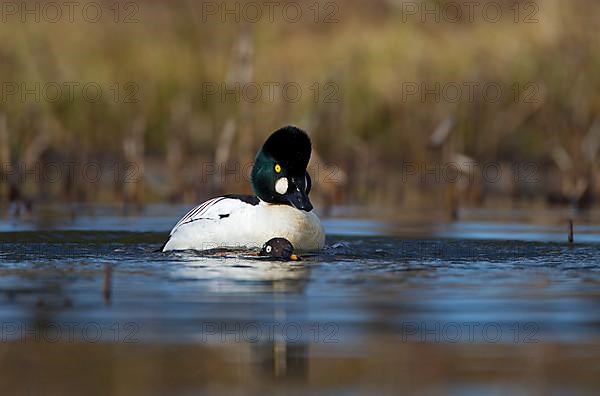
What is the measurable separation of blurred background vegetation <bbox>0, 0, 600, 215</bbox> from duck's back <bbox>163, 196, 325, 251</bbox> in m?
4.68

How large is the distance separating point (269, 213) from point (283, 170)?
37 cm

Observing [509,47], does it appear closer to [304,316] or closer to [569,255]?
[569,255]

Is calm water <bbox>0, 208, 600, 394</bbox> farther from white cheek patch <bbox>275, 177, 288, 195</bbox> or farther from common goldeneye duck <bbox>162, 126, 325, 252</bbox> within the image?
white cheek patch <bbox>275, 177, 288, 195</bbox>

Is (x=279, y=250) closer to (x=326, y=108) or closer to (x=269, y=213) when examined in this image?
(x=269, y=213)

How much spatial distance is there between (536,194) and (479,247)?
6513mm

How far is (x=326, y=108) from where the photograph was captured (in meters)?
17.8

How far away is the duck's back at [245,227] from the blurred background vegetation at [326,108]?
184 inches

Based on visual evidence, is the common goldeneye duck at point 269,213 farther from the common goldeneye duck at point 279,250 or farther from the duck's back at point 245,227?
the common goldeneye duck at point 279,250

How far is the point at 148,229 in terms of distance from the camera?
1231cm

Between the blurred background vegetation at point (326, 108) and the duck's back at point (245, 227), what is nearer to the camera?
the duck's back at point (245, 227)

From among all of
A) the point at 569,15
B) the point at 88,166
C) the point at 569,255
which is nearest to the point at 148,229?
the point at 569,255

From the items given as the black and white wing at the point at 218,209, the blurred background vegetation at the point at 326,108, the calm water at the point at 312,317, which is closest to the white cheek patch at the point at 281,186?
the black and white wing at the point at 218,209

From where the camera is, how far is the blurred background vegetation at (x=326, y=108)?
15695 mm


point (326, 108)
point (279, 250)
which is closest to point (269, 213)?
point (279, 250)
